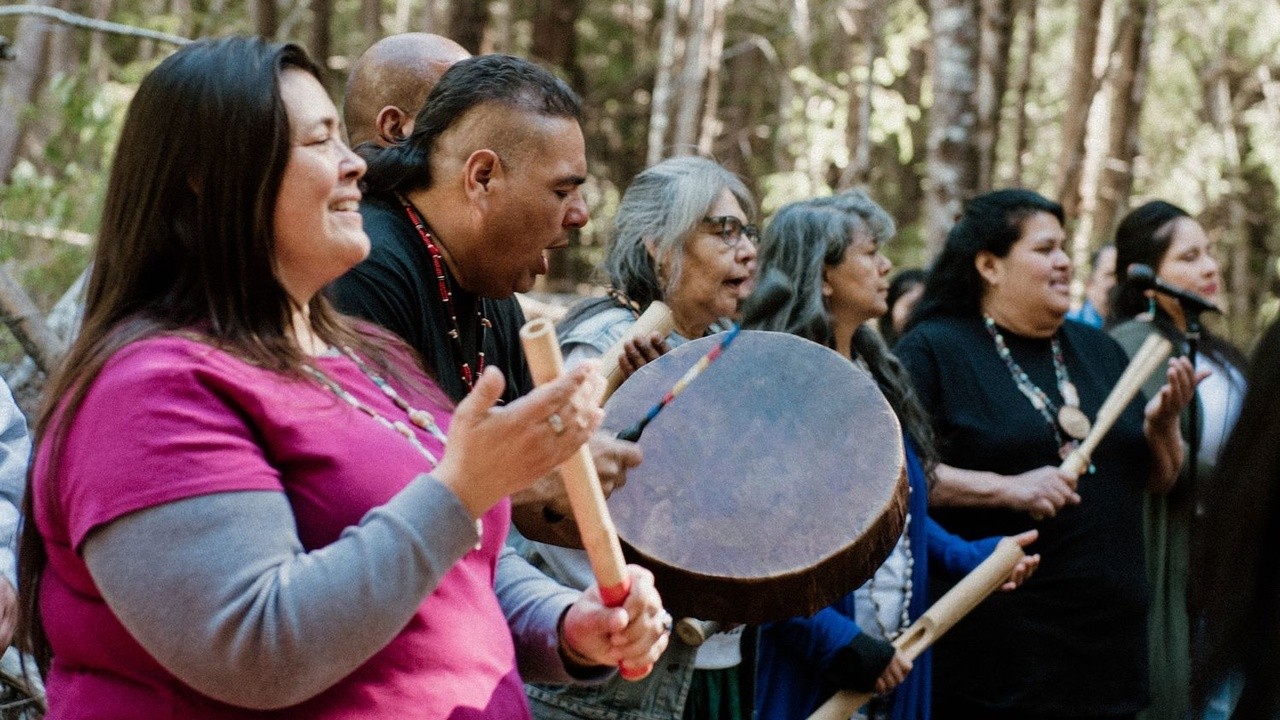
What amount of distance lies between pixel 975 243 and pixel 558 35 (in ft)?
27.2

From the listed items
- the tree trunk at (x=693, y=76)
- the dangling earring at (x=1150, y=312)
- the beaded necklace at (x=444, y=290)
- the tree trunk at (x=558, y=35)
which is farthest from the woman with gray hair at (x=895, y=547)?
the tree trunk at (x=558, y=35)

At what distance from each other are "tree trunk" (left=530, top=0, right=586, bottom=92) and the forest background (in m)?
0.02

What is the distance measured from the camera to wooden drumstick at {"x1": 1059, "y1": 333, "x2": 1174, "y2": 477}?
4332 mm

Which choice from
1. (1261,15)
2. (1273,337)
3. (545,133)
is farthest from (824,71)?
(1273,337)

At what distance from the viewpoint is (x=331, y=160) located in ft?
6.11

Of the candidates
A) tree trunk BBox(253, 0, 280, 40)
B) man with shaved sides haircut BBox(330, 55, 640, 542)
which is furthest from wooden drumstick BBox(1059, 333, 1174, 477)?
tree trunk BBox(253, 0, 280, 40)

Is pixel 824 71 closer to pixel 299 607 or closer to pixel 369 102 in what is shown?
pixel 369 102

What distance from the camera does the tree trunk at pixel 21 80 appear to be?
32.0 feet

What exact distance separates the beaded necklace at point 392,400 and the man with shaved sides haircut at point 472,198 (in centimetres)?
66

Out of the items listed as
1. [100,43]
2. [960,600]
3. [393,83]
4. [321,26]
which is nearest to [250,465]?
[393,83]

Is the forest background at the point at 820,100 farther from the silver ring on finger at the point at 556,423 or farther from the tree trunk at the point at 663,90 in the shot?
the silver ring on finger at the point at 556,423

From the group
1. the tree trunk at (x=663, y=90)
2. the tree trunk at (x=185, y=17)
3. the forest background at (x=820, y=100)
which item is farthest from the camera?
the tree trunk at (x=185, y=17)

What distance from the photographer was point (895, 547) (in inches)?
145

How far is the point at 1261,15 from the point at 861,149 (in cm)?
630
